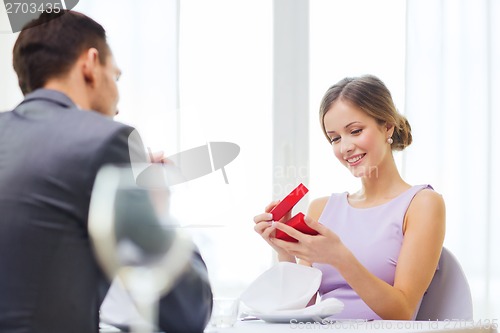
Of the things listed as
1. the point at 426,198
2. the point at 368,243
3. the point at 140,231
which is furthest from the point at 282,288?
the point at 140,231

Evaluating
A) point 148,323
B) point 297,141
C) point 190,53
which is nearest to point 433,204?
point 148,323

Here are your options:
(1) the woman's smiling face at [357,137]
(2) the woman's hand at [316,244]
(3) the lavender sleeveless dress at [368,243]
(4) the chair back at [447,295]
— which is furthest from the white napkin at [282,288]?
(1) the woman's smiling face at [357,137]

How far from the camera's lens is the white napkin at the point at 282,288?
1.45 m

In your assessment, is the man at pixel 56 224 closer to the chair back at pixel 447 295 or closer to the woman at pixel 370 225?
the woman at pixel 370 225

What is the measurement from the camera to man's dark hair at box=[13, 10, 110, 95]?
0.95 metres

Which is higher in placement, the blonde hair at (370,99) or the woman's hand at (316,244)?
the blonde hair at (370,99)

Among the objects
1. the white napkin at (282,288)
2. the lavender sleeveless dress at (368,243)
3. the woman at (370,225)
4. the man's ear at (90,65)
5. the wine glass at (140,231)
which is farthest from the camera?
the lavender sleeveless dress at (368,243)

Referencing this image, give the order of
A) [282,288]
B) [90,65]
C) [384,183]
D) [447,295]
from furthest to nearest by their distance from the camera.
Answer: [384,183] < [447,295] < [282,288] < [90,65]

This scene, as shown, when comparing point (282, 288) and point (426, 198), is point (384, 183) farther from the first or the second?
point (282, 288)

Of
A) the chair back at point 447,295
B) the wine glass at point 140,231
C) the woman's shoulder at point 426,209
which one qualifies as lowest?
the chair back at point 447,295

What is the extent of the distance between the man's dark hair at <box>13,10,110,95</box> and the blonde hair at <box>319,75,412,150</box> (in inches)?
39.5

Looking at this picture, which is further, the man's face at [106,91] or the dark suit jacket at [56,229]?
the man's face at [106,91]

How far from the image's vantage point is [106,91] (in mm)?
956

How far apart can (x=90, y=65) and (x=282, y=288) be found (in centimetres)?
70
